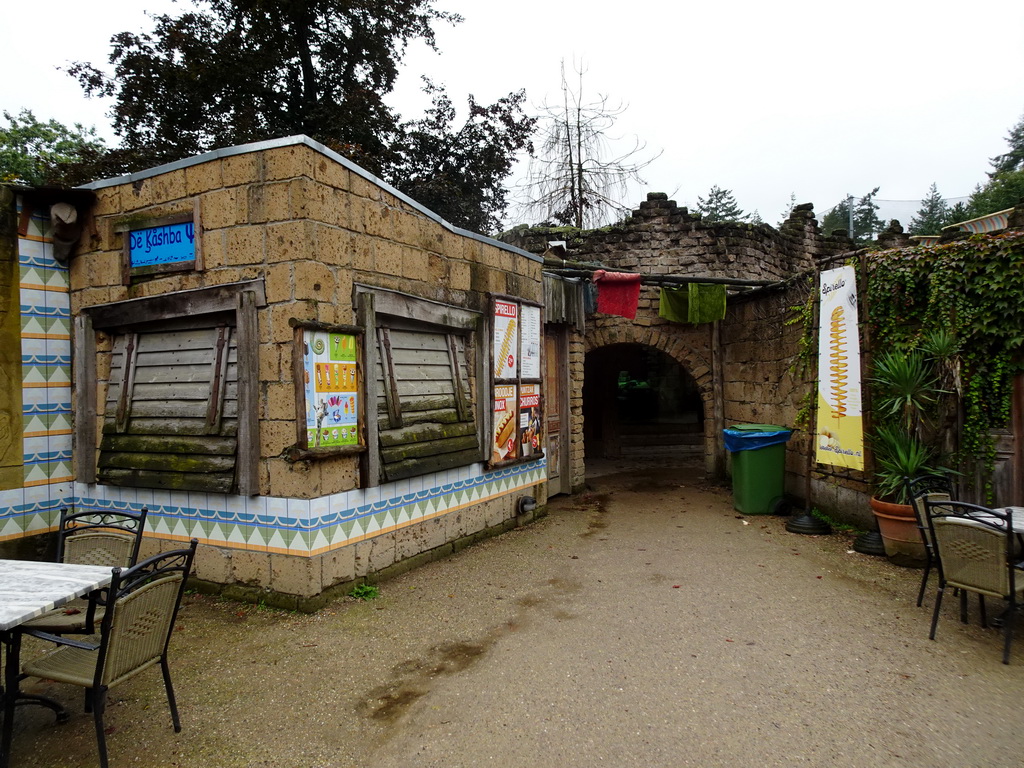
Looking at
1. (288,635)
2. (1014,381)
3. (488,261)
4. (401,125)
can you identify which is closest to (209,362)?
(288,635)

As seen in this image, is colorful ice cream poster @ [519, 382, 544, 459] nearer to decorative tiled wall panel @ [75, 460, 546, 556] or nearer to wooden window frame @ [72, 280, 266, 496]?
decorative tiled wall panel @ [75, 460, 546, 556]

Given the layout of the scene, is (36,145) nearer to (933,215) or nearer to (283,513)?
(283,513)

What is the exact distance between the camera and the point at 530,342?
24.9ft

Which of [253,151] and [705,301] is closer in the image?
[253,151]

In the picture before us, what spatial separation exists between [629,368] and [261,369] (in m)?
11.3

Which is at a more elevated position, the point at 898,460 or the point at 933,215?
the point at 933,215

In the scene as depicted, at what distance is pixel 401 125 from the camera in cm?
1522

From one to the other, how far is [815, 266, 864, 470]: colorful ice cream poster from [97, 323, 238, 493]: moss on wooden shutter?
19.3 feet

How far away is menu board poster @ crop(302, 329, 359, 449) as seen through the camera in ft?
14.9

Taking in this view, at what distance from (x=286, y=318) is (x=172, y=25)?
13.2 metres

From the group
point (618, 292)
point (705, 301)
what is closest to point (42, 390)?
point (618, 292)

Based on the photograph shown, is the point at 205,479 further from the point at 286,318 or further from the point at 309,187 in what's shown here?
the point at 309,187

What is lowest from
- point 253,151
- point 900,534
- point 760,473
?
point 900,534

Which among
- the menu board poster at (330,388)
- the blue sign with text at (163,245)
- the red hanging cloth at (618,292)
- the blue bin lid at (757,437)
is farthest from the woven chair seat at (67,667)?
the red hanging cloth at (618,292)
